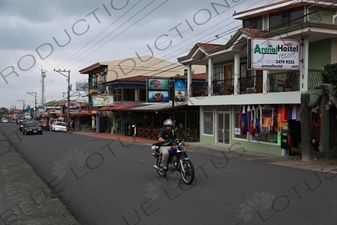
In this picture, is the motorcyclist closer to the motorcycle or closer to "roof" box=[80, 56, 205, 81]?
the motorcycle

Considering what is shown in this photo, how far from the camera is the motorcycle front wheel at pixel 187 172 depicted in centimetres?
933

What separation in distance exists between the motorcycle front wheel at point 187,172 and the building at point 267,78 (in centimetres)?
764

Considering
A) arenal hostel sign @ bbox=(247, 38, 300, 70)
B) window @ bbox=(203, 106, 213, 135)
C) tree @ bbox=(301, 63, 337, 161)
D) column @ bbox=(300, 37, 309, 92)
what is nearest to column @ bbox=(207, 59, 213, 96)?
window @ bbox=(203, 106, 213, 135)

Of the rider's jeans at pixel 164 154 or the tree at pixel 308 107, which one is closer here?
the rider's jeans at pixel 164 154

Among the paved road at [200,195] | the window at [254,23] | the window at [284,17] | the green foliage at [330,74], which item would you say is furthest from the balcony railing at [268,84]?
the paved road at [200,195]

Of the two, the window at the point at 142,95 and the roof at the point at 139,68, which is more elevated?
the roof at the point at 139,68

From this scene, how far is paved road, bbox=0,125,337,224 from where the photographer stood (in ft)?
21.5

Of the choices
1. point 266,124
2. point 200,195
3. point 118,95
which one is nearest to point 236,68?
point 266,124

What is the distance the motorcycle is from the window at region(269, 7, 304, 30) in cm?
1441

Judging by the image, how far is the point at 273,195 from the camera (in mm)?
8250

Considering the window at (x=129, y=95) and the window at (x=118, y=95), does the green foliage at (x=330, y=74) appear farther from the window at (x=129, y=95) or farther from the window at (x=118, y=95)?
the window at (x=118, y=95)

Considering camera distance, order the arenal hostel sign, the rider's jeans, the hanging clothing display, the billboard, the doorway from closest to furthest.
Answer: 1. the rider's jeans
2. the arenal hostel sign
3. the hanging clothing display
4. the doorway
5. the billboard

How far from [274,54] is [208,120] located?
987cm

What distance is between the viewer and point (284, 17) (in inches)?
881
